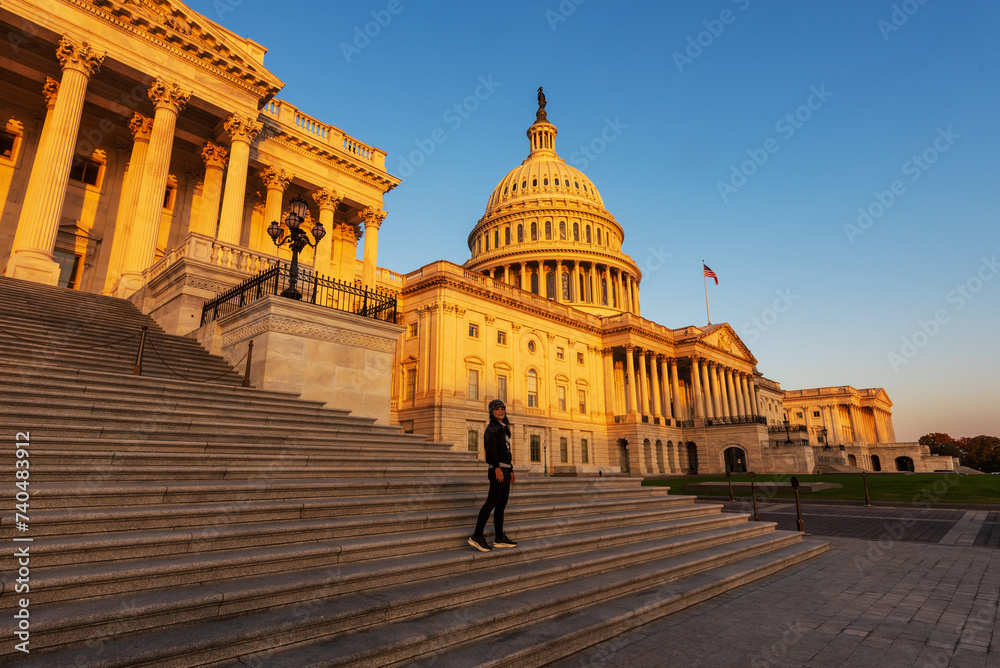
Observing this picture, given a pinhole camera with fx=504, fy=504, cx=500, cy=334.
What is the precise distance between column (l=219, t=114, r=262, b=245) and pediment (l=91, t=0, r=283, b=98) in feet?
6.78

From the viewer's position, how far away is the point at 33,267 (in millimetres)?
16484

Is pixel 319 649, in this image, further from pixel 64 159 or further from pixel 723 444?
pixel 723 444

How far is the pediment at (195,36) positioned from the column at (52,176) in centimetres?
220

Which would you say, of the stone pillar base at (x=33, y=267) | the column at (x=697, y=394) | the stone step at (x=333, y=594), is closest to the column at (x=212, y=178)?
the stone pillar base at (x=33, y=267)

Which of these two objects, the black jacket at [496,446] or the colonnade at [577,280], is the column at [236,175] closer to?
the black jacket at [496,446]

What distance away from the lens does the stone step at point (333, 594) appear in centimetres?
374

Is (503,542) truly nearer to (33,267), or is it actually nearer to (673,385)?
(33,267)

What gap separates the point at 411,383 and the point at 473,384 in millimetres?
5429

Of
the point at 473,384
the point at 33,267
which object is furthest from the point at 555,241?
the point at 33,267

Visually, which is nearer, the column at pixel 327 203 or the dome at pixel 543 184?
the column at pixel 327 203

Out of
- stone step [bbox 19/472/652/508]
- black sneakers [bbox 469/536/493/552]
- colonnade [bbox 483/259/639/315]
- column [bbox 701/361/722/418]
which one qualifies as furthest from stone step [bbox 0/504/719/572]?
colonnade [bbox 483/259/639/315]

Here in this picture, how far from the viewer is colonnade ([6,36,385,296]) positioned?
56.1 feet

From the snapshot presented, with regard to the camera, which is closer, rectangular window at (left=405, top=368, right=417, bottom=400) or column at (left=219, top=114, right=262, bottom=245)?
column at (left=219, top=114, right=262, bottom=245)

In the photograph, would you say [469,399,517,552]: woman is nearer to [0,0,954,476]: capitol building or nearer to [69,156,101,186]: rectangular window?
[0,0,954,476]: capitol building
